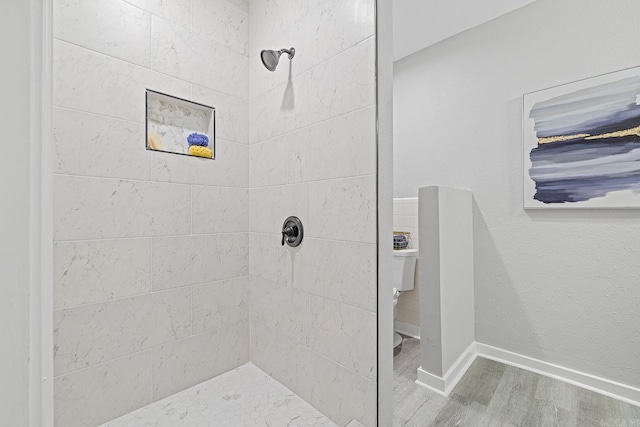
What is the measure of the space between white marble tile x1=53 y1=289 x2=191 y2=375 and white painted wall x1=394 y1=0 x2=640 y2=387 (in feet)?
6.98

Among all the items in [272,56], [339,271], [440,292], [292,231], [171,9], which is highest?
[171,9]

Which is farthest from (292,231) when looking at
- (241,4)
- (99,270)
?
(241,4)

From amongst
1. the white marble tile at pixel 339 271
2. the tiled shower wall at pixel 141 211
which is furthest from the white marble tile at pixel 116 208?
the white marble tile at pixel 339 271

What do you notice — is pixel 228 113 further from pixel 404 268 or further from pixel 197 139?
pixel 404 268

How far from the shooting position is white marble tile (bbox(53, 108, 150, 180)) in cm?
104

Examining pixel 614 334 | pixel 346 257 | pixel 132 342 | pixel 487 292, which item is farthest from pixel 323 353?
pixel 614 334

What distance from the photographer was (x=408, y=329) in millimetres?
2598

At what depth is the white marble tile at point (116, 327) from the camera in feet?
3.40

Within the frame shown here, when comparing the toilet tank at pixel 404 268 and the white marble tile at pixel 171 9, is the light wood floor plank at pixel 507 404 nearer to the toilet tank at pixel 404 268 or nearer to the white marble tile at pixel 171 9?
the toilet tank at pixel 404 268

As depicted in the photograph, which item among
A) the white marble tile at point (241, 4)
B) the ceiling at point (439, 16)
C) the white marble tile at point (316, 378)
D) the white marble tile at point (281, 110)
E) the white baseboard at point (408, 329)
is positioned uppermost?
the ceiling at point (439, 16)

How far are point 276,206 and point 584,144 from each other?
1.93 metres

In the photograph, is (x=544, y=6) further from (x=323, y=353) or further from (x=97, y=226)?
(x=97, y=226)

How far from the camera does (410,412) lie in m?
1.61

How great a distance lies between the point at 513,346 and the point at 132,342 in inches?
93.1
